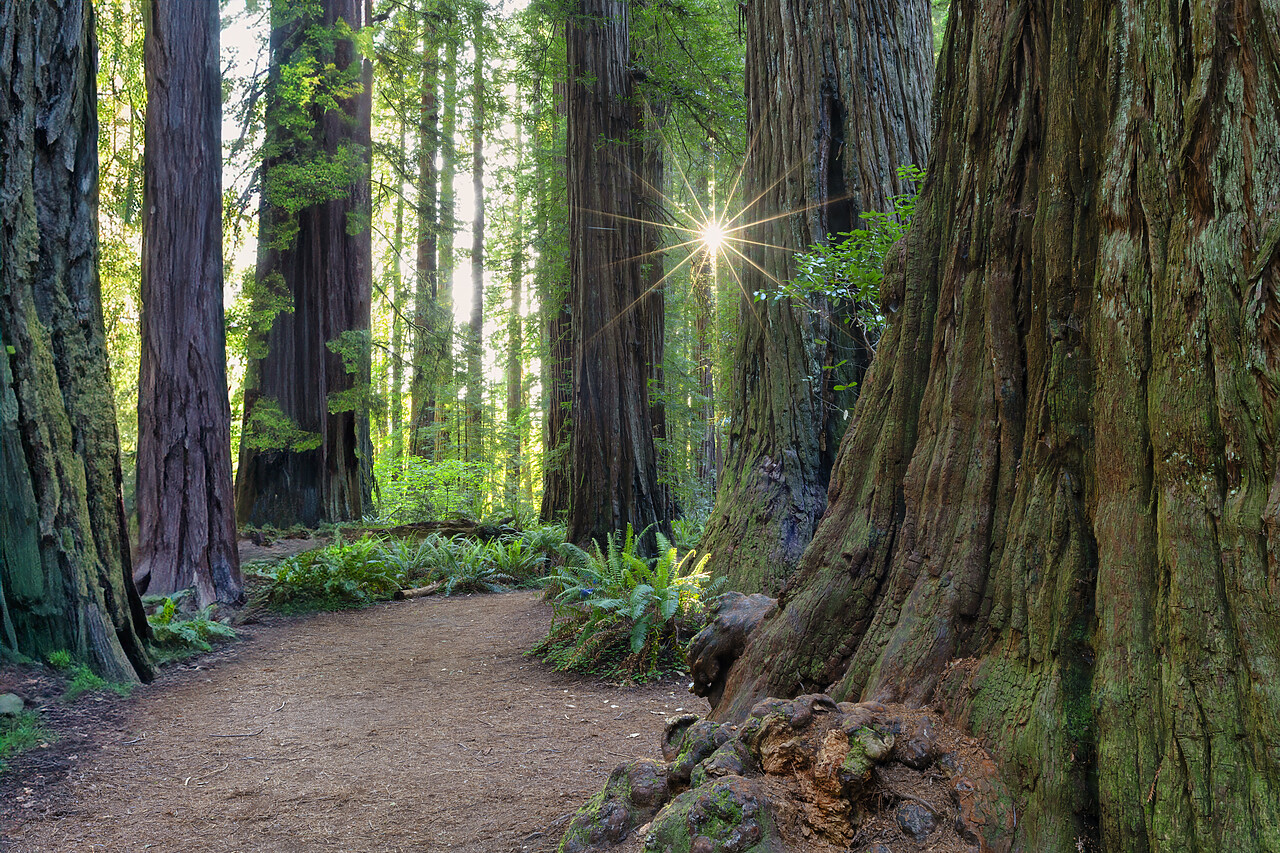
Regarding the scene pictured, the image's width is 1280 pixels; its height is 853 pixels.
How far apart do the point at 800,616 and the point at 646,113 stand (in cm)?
761

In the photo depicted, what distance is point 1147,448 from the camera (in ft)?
5.59

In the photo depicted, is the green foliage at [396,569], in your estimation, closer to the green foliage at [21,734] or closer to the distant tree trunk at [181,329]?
the distant tree trunk at [181,329]

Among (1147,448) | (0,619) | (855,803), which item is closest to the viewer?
(1147,448)

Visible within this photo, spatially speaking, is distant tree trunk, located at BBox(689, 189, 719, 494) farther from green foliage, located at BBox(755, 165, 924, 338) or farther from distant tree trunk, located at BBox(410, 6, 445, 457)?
green foliage, located at BBox(755, 165, 924, 338)

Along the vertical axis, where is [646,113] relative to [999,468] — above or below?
above

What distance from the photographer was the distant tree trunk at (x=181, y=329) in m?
6.61

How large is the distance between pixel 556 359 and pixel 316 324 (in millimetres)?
4674

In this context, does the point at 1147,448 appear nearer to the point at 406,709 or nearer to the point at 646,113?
the point at 406,709

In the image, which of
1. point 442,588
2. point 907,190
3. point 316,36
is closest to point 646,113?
point 907,190

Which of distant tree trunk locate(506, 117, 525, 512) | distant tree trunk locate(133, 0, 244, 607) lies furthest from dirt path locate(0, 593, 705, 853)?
distant tree trunk locate(506, 117, 525, 512)

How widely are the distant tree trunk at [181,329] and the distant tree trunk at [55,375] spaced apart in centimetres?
182

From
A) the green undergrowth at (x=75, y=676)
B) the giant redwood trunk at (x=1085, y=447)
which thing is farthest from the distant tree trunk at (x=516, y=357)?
the giant redwood trunk at (x=1085, y=447)

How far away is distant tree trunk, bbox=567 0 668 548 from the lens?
26.9 ft

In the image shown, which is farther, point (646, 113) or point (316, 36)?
point (316, 36)
